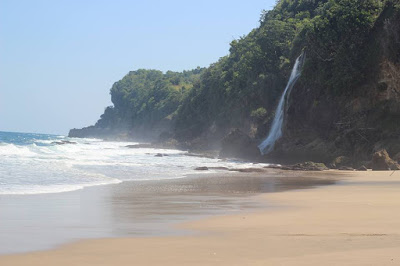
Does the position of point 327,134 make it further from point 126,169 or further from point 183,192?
point 183,192

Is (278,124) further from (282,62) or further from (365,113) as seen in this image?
(282,62)

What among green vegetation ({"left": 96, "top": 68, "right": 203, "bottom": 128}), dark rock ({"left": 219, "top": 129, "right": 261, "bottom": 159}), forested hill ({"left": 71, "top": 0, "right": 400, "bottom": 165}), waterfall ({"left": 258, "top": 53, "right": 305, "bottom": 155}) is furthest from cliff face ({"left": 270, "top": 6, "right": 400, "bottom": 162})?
green vegetation ({"left": 96, "top": 68, "right": 203, "bottom": 128})

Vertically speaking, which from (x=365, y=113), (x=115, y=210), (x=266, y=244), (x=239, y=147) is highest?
(x=365, y=113)

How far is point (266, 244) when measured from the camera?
860 centimetres

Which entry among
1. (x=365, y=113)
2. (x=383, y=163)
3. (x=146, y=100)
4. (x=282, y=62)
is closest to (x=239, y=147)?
(x=365, y=113)

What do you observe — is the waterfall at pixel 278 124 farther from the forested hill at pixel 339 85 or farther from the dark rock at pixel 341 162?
the dark rock at pixel 341 162

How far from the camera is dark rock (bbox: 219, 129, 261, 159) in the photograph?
46.1 metres

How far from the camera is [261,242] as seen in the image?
8.79 metres

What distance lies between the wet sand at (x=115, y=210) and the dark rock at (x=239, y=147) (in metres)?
24.7

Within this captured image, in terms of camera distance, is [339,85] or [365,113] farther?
[339,85]

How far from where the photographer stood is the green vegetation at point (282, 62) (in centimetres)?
3788

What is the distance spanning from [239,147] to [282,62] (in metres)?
15.9

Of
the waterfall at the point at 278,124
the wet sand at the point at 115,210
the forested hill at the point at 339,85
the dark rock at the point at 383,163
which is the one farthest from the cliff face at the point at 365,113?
the wet sand at the point at 115,210

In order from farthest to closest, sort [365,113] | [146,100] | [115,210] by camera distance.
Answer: [146,100]
[365,113]
[115,210]
